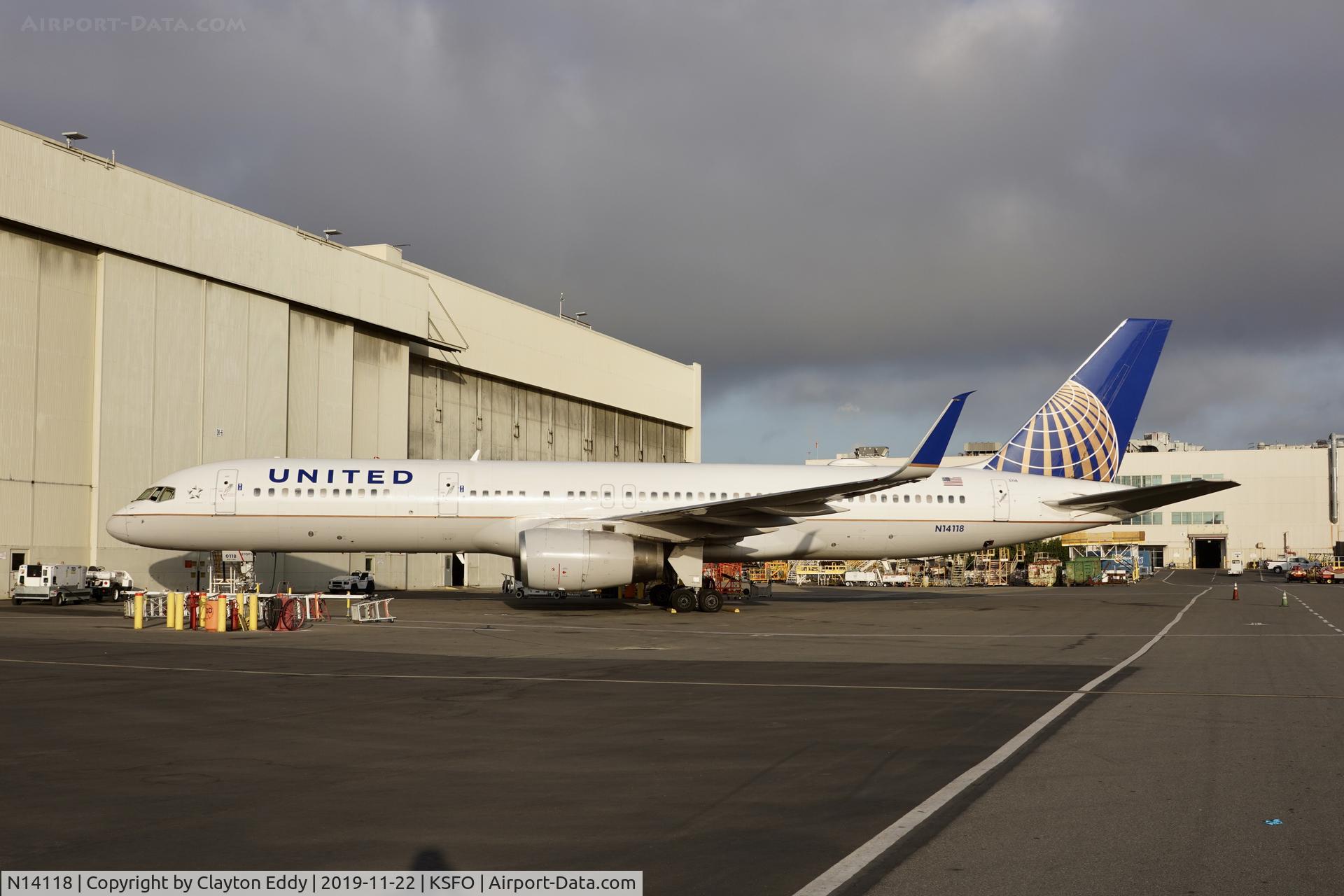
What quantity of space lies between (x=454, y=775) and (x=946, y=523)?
2927 cm

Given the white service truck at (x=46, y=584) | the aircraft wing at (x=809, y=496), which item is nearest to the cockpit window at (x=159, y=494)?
the white service truck at (x=46, y=584)

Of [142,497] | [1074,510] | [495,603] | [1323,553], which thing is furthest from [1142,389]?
[1323,553]

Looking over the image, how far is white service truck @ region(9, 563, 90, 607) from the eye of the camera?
116ft

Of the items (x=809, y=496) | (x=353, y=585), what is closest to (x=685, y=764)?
(x=809, y=496)

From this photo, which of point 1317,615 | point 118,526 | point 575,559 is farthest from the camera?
point 1317,615

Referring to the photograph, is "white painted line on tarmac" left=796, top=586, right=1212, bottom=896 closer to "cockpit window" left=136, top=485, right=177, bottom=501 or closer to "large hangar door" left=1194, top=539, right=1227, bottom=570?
"cockpit window" left=136, top=485, right=177, bottom=501

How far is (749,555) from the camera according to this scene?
34469mm

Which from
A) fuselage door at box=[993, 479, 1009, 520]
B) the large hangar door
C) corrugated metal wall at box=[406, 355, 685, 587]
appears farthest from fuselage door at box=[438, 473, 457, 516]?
the large hangar door

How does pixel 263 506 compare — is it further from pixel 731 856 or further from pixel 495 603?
pixel 731 856

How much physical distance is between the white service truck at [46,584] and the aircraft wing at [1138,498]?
103 feet

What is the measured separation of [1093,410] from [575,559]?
65.3 feet

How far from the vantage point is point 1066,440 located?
127ft

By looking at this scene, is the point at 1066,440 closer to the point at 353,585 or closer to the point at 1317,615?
the point at 1317,615

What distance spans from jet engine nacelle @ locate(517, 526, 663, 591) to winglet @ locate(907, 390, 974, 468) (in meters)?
7.89
